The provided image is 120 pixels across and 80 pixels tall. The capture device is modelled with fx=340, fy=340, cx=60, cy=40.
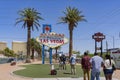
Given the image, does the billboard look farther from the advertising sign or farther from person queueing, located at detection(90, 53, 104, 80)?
person queueing, located at detection(90, 53, 104, 80)

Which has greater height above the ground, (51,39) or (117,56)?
(51,39)

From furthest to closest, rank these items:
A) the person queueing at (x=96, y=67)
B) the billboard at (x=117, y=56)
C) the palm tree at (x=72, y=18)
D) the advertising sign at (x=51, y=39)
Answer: the palm tree at (x=72, y=18) < the billboard at (x=117, y=56) < the advertising sign at (x=51, y=39) < the person queueing at (x=96, y=67)

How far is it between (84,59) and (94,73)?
133 inches

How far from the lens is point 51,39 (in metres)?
29.9

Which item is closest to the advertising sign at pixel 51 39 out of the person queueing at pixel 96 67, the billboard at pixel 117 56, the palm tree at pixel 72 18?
the person queueing at pixel 96 67

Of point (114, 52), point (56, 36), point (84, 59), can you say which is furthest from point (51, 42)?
point (114, 52)

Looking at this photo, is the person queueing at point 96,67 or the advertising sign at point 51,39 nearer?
the person queueing at point 96,67

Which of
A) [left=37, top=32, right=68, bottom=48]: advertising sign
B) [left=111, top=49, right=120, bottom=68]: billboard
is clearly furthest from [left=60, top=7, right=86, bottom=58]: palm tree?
[left=37, top=32, right=68, bottom=48]: advertising sign

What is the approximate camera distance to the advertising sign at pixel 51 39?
2983 cm

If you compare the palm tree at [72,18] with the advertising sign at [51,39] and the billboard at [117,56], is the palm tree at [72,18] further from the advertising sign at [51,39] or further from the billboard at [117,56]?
the advertising sign at [51,39]

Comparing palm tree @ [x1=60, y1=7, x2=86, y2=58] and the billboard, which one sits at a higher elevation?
palm tree @ [x1=60, y1=7, x2=86, y2=58]

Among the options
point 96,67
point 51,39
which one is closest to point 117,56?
point 51,39

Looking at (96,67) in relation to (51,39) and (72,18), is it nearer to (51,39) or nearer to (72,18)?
(51,39)

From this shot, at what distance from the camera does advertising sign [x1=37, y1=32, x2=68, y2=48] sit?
97.9 ft
